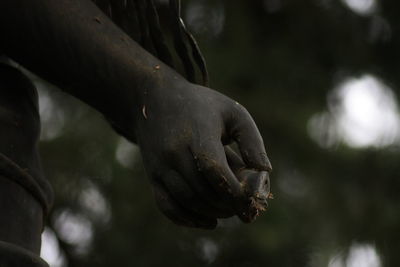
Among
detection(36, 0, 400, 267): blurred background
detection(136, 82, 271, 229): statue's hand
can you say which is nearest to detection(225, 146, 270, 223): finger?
detection(136, 82, 271, 229): statue's hand

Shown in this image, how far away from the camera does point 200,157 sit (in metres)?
0.98

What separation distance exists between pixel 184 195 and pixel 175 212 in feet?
0.08

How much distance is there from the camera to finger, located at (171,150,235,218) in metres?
0.98

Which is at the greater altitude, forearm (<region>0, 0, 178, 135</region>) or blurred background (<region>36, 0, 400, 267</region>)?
forearm (<region>0, 0, 178, 135</region>)

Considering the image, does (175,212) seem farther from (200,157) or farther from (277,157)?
(277,157)

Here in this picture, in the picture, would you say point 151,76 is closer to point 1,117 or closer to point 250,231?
point 1,117

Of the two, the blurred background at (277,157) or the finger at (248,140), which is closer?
the finger at (248,140)

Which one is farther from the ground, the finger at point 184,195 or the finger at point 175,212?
the finger at point 184,195

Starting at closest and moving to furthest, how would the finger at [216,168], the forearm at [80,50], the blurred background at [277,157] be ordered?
the finger at [216,168] < the forearm at [80,50] < the blurred background at [277,157]

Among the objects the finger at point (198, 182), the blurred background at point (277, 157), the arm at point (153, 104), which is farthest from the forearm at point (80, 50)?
the blurred background at point (277, 157)

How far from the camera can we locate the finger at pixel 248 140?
39.4 inches

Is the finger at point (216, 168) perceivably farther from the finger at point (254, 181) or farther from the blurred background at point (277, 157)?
the blurred background at point (277, 157)

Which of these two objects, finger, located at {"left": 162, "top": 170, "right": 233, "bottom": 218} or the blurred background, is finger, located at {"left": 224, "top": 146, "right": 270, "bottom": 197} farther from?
the blurred background

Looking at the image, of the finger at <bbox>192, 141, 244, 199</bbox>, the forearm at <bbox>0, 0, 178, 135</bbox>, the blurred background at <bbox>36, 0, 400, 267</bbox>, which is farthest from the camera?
the blurred background at <bbox>36, 0, 400, 267</bbox>
